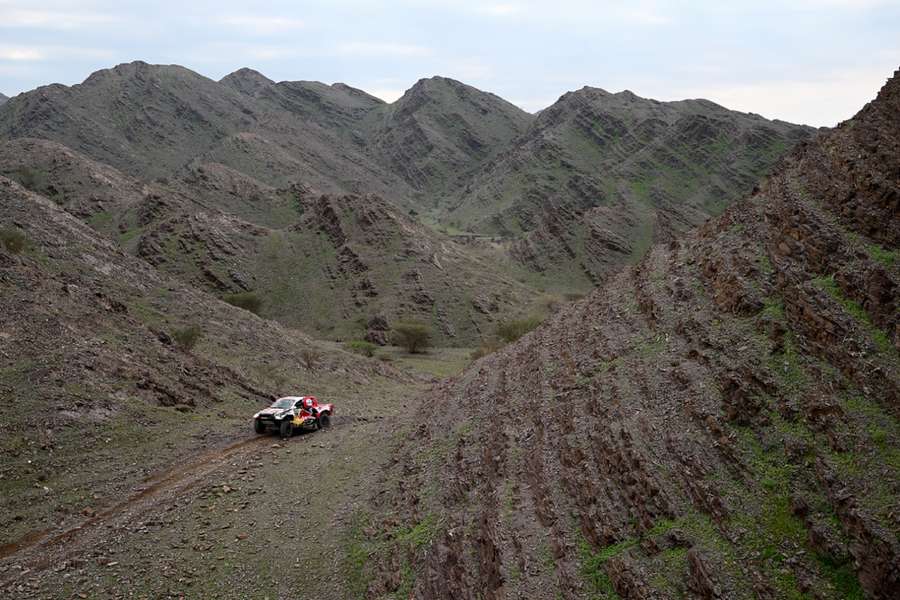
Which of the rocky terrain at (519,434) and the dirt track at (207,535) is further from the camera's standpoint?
the dirt track at (207,535)

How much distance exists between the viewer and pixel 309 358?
39.8 m

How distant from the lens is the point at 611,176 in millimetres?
141750

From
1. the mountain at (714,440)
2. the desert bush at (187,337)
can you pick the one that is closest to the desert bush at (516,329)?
the desert bush at (187,337)

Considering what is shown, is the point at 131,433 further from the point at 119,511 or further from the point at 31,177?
the point at 31,177

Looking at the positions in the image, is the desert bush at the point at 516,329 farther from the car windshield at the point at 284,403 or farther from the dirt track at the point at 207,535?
the dirt track at the point at 207,535

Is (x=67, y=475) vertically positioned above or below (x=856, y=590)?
below

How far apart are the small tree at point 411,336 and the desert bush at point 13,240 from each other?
33766 millimetres

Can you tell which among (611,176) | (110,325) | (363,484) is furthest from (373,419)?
(611,176)

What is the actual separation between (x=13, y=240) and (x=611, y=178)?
12344 cm

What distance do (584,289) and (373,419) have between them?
7064 centimetres

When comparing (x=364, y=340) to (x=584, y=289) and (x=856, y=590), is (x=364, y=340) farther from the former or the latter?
(x=856, y=590)

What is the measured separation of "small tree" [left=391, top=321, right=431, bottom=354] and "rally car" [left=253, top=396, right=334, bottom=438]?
36414 millimetres

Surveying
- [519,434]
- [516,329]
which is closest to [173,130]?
[516,329]

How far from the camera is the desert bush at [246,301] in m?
67.7
